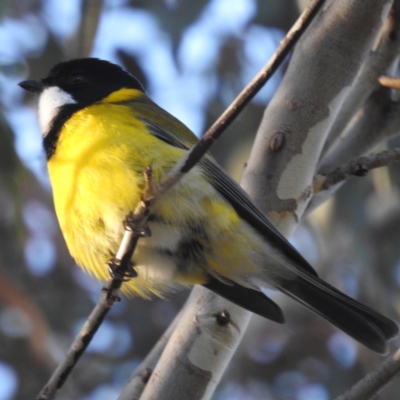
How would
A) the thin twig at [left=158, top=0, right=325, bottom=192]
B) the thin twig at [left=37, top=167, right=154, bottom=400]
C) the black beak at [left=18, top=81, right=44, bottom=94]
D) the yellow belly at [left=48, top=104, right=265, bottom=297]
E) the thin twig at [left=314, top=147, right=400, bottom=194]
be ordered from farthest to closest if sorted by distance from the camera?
the black beak at [left=18, top=81, right=44, bottom=94]
the yellow belly at [left=48, top=104, right=265, bottom=297]
the thin twig at [left=314, top=147, right=400, bottom=194]
the thin twig at [left=37, top=167, right=154, bottom=400]
the thin twig at [left=158, top=0, right=325, bottom=192]

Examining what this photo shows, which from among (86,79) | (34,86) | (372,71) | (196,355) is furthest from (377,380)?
(34,86)

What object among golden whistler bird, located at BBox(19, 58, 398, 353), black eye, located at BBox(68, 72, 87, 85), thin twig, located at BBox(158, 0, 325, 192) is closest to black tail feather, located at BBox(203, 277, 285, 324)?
golden whistler bird, located at BBox(19, 58, 398, 353)

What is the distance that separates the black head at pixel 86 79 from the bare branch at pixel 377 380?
6.10 ft

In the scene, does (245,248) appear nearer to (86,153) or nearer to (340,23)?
(86,153)

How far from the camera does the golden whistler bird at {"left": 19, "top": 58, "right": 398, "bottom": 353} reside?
→ 247cm

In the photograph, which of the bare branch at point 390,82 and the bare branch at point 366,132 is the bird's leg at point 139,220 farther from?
the bare branch at point 390,82

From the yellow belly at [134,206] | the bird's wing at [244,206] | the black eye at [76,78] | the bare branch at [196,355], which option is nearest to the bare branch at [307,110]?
the bird's wing at [244,206]

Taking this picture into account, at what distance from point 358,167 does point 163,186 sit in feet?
2.55

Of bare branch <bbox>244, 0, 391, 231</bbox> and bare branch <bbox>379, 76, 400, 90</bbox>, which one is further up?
bare branch <bbox>379, 76, 400, 90</bbox>

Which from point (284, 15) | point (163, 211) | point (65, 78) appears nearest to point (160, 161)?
point (163, 211)

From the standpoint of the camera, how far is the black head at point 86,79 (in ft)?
10.7

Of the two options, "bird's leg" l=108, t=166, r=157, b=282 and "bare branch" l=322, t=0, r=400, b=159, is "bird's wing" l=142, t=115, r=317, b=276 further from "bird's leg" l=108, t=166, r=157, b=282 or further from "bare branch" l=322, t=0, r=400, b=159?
"bare branch" l=322, t=0, r=400, b=159

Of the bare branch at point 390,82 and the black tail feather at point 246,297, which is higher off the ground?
the bare branch at point 390,82

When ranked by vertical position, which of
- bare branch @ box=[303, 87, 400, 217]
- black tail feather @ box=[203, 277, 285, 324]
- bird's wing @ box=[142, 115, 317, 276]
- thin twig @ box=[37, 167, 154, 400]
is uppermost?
bare branch @ box=[303, 87, 400, 217]
